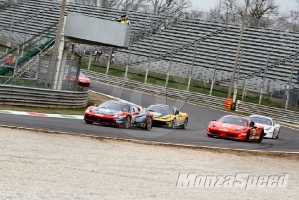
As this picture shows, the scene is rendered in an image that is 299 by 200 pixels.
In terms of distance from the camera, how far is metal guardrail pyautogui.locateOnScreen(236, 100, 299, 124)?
139 feet

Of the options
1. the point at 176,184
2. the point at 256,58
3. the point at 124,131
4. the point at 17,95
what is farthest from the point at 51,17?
the point at 176,184

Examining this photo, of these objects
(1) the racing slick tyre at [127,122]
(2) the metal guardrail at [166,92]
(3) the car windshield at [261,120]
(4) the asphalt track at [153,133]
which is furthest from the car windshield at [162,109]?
(2) the metal guardrail at [166,92]

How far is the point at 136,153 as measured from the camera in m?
15.6

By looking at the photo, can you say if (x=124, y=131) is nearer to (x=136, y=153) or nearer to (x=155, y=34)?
(x=136, y=153)

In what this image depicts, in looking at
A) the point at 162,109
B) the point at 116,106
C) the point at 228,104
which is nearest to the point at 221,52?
the point at 228,104

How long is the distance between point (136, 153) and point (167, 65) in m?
31.8

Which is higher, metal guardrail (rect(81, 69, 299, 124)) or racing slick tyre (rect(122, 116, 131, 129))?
metal guardrail (rect(81, 69, 299, 124))

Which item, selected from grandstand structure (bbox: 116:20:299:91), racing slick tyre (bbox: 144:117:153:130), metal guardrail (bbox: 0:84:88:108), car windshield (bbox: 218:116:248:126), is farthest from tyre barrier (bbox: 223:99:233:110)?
racing slick tyre (bbox: 144:117:153:130)

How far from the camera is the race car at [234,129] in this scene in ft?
80.7

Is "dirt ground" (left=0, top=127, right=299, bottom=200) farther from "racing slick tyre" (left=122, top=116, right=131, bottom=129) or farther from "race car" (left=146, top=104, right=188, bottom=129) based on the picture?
"race car" (left=146, top=104, right=188, bottom=129)

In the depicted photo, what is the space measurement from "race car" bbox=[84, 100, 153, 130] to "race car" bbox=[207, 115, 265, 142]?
268 centimetres

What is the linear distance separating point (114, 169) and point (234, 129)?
12826 mm

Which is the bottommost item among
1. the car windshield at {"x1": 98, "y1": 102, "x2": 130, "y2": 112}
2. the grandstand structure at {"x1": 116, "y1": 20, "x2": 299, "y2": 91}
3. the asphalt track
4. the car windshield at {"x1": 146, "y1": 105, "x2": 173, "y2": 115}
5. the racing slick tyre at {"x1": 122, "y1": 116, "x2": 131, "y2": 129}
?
the asphalt track

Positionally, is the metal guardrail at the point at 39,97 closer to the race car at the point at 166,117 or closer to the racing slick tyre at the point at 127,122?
the race car at the point at 166,117
